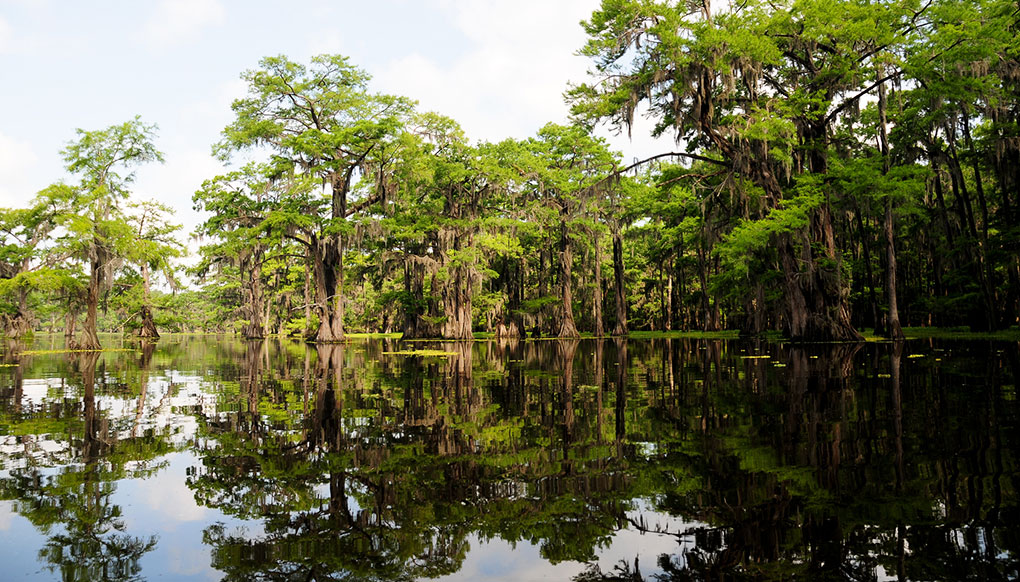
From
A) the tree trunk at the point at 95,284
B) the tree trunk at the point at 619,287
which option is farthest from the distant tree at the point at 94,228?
the tree trunk at the point at 619,287

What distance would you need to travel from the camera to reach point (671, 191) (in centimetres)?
4144

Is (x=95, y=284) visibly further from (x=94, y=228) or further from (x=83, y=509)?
(x=83, y=509)

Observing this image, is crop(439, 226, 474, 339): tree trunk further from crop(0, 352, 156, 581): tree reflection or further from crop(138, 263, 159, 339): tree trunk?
crop(0, 352, 156, 581): tree reflection

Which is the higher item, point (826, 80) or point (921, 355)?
point (826, 80)

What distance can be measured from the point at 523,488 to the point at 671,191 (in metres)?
40.1

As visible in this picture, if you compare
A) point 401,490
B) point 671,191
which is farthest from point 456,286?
point 401,490

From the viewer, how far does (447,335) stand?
3816 centimetres

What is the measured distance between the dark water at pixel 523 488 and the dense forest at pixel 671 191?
15.4 m

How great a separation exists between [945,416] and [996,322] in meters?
26.7

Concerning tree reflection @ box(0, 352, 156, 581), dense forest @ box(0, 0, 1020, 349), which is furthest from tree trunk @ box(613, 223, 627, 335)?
tree reflection @ box(0, 352, 156, 581)

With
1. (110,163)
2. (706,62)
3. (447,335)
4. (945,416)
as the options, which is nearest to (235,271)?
(110,163)

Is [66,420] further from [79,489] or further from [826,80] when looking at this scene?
[826,80]

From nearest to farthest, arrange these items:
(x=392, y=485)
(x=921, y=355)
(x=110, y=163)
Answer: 1. (x=392, y=485)
2. (x=921, y=355)
3. (x=110, y=163)

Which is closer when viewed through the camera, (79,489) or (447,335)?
(79,489)
